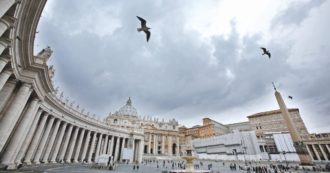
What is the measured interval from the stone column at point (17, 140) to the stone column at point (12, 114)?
3080mm

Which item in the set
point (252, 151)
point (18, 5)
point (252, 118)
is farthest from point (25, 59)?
point (252, 118)

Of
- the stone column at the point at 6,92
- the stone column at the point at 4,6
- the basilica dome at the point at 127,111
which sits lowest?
the stone column at the point at 6,92

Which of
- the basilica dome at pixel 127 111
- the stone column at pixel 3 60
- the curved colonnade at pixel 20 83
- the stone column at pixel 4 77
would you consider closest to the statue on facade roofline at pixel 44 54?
the curved colonnade at pixel 20 83

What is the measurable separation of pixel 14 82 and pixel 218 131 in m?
93.7

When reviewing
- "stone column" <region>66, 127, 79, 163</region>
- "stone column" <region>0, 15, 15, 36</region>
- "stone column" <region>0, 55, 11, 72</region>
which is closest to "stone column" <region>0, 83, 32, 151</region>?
"stone column" <region>0, 55, 11, 72</region>

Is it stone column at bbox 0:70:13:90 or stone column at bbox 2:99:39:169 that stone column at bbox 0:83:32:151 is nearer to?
stone column at bbox 2:99:39:169

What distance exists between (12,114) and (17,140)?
4.20 m

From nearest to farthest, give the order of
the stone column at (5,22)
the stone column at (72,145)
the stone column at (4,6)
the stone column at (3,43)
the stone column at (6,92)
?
the stone column at (4,6) < the stone column at (5,22) < the stone column at (3,43) < the stone column at (6,92) < the stone column at (72,145)

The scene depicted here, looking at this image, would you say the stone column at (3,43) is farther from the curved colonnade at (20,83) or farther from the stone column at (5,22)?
the stone column at (5,22)

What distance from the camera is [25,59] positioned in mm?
15406

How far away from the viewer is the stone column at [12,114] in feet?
47.3

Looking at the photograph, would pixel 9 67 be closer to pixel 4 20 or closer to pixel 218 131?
pixel 4 20

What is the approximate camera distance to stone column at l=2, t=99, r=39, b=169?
1656cm

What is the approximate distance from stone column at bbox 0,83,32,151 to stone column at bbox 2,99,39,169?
3.08 m
